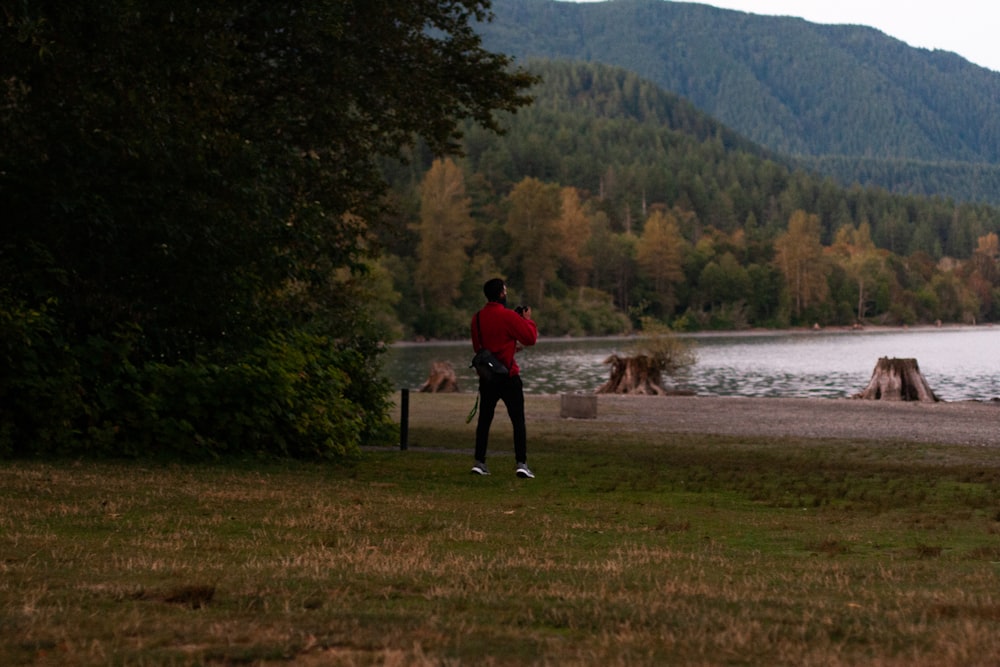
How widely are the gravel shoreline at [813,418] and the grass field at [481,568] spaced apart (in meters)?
13.4

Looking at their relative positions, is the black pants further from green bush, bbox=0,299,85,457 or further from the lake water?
the lake water

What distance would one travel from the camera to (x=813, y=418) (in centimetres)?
3500

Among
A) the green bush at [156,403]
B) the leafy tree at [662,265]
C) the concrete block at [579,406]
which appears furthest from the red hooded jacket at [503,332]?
the leafy tree at [662,265]

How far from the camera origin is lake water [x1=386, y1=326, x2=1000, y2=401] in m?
62.0

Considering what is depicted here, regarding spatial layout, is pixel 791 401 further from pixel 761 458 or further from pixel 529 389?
pixel 761 458

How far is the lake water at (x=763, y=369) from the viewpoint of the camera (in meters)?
62.0

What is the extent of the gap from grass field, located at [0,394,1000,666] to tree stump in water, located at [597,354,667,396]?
34.5m

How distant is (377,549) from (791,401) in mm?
37605

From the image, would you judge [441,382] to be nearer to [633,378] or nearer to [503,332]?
[633,378]

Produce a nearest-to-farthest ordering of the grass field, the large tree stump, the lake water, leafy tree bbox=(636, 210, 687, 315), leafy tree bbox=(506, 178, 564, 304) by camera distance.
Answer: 1. the grass field
2. the large tree stump
3. the lake water
4. leafy tree bbox=(506, 178, 564, 304)
5. leafy tree bbox=(636, 210, 687, 315)

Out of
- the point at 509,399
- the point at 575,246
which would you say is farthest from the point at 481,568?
the point at 575,246

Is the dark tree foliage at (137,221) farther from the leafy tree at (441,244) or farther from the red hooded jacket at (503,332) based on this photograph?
the leafy tree at (441,244)

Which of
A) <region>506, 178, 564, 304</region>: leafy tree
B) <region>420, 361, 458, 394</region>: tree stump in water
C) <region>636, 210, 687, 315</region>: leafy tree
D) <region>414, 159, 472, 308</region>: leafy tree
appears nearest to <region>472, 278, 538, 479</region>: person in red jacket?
<region>420, 361, 458, 394</region>: tree stump in water

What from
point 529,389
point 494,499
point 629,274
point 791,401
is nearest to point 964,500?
point 494,499
